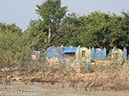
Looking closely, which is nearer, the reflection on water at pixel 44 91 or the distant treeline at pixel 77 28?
the reflection on water at pixel 44 91

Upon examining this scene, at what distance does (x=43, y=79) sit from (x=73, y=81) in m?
1.70

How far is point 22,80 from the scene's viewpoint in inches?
468

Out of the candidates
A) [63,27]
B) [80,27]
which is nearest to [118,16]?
[80,27]

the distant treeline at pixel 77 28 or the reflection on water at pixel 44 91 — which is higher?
the distant treeline at pixel 77 28

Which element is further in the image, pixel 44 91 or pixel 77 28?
pixel 77 28

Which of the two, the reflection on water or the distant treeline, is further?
the distant treeline

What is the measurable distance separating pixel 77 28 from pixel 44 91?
2701 cm

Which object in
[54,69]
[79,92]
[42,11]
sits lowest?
[79,92]

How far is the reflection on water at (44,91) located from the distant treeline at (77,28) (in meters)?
17.0

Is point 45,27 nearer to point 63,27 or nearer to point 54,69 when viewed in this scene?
point 63,27

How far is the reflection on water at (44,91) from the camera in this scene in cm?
953

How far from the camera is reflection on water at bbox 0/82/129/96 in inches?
375

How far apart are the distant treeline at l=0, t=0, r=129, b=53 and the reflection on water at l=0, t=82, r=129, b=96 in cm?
1703

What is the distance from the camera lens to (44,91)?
10.0 m
